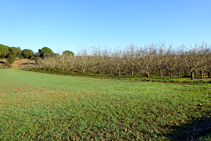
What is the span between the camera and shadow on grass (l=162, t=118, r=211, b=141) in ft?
18.1

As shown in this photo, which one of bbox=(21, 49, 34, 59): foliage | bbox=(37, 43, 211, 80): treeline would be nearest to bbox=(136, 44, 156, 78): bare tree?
bbox=(37, 43, 211, 80): treeline

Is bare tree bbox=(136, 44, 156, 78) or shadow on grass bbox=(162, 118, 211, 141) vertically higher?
bare tree bbox=(136, 44, 156, 78)

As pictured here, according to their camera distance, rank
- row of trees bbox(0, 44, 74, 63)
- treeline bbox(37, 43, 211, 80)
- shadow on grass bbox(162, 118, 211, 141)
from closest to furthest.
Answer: shadow on grass bbox(162, 118, 211, 141)
treeline bbox(37, 43, 211, 80)
row of trees bbox(0, 44, 74, 63)

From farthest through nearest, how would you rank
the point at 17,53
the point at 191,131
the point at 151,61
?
the point at 17,53 → the point at 151,61 → the point at 191,131

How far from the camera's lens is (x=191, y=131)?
5969 millimetres

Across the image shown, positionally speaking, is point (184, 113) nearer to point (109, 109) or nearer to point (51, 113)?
point (109, 109)

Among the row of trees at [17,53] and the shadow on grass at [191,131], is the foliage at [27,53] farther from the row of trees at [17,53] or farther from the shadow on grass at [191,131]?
the shadow on grass at [191,131]

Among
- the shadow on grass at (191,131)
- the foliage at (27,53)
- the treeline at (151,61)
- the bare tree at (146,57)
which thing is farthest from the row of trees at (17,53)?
the shadow on grass at (191,131)

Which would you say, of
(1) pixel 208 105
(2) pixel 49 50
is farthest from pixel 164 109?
(2) pixel 49 50

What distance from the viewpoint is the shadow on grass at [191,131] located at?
551 centimetres

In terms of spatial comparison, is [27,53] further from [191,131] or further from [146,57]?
[191,131]

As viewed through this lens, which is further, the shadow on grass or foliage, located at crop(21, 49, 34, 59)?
foliage, located at crop(21, 49, 34, 59)

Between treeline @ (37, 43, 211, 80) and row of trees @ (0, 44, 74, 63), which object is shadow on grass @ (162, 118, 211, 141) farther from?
row of trees @ (0, 44, 74, 63)

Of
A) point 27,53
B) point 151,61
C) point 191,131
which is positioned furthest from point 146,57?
point 27,53
